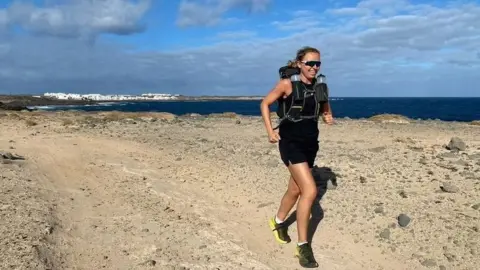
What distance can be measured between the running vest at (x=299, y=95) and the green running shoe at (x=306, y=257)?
1590 mm

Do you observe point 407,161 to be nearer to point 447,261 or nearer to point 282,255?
point 447,261

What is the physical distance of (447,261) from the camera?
613 centimetres

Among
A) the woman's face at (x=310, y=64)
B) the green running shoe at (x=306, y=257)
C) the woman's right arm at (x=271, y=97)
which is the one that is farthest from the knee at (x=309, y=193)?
the woman's face at (x=310, y=64)

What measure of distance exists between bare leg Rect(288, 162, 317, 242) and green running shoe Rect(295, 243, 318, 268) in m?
0.10

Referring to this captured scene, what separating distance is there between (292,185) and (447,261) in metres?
2.21

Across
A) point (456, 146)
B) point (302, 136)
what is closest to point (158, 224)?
point (302, 136)

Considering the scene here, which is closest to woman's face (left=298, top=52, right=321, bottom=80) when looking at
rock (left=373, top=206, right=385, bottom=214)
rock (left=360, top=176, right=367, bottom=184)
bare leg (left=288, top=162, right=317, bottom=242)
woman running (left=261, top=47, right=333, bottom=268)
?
woman running (left=261, top=47, right=333, bottom=268)

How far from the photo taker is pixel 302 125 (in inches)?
229

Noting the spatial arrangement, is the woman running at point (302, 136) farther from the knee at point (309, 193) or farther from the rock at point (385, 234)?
the rock at point (385, 234)

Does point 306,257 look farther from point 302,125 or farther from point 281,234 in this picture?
point 302,125

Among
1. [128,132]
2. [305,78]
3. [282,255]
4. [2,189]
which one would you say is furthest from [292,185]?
[128,132]

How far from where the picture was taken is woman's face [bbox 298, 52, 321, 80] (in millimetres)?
5680

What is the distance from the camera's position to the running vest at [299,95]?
5.69 meters

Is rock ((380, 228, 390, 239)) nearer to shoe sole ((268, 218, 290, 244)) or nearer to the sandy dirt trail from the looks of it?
the sandy dirt trail
